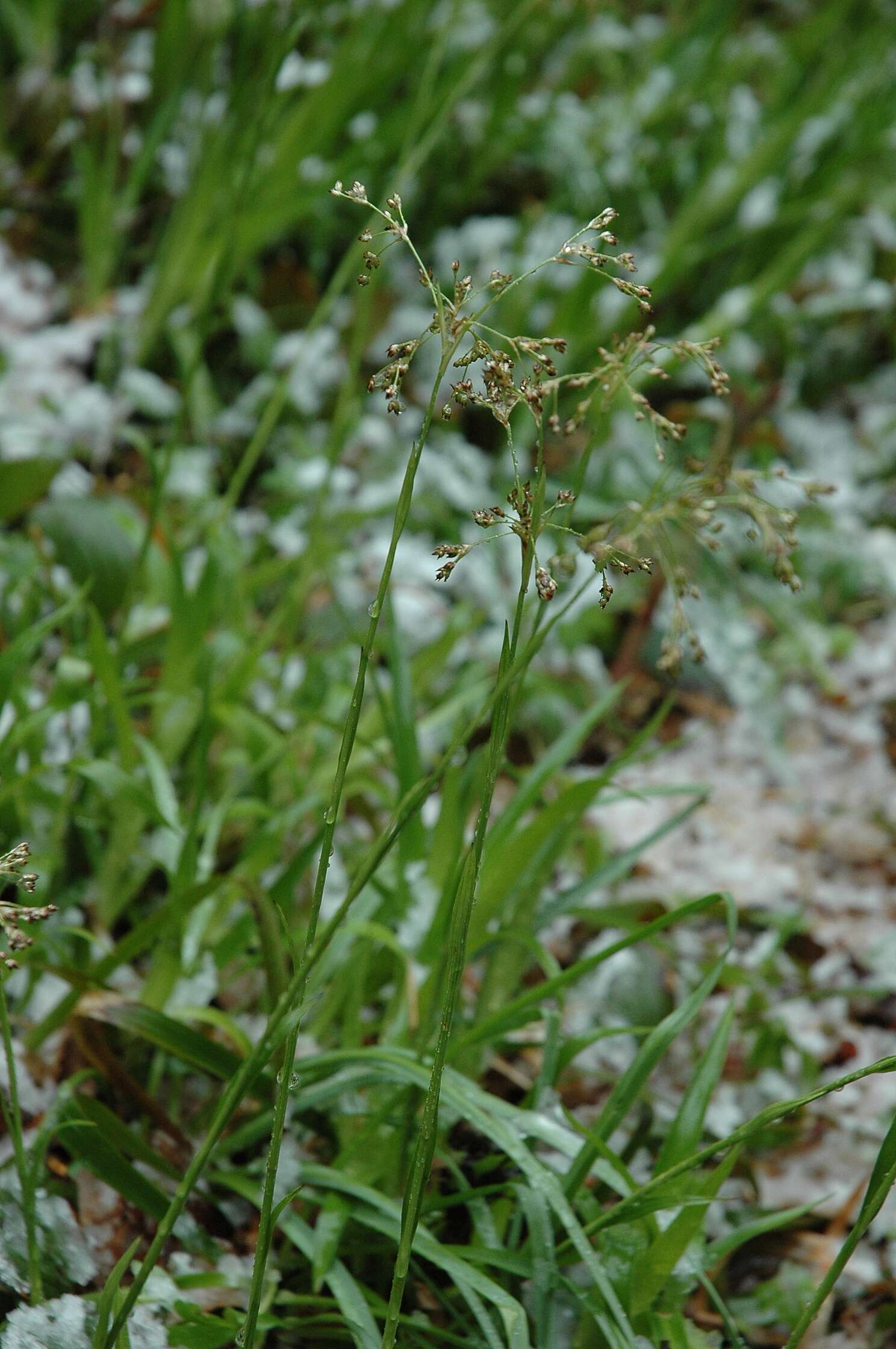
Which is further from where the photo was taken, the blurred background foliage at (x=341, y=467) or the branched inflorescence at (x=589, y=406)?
the blurred background foliage at (x=341, y=467)

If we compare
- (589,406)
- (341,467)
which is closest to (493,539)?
(589,406)

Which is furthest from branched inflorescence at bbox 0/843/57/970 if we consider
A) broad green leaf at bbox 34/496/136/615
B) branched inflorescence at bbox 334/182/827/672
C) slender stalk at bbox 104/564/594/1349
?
broad green leaf at bbox 34/496/136/615

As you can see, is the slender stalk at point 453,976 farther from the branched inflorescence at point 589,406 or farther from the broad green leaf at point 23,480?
the broad green leaf at point 23,480

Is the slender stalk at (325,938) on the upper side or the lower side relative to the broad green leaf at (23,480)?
lower

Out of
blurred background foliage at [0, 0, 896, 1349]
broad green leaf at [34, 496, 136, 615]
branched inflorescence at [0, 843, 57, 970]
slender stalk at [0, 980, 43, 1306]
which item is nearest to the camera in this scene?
branched inflorescence at [0, 843, 57, 970]

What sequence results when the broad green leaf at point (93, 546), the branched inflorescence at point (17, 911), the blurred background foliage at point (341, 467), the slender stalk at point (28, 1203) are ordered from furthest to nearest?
the broad green leaf at point (93, 546) → the blurred background foliage at point (341, 467) → the slender stalk at point (28, 1203) → the branched inflorescence at point (17, 911)

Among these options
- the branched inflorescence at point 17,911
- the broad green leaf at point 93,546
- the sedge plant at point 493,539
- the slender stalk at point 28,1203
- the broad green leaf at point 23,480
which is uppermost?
the broad green leaf at point 23,480

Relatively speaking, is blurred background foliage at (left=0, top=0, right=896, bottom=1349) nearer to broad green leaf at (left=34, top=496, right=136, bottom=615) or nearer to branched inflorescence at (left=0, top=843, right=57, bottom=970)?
broad green leaf at (left=34, top=496, right=136, bottom=615)

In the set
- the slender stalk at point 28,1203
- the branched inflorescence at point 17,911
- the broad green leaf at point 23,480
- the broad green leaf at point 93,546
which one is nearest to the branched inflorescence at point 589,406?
the branched inflorescence at point 17,911

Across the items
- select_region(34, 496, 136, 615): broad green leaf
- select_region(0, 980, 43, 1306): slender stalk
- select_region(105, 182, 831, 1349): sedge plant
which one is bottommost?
select_region(0, 980, 43, 1306): slender stalk

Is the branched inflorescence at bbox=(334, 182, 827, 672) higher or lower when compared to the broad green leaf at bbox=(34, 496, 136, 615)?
lower

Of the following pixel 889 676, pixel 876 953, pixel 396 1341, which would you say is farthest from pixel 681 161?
pixel 396 1341
